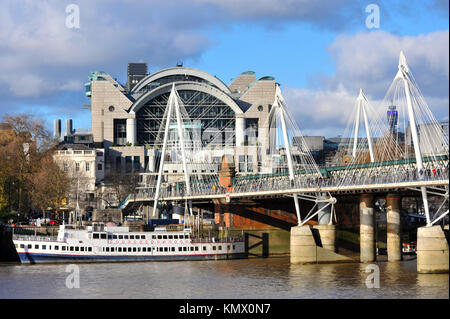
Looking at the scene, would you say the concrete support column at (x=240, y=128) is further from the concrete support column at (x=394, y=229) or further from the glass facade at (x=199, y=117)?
the concrete support column at (x=394, y=229)

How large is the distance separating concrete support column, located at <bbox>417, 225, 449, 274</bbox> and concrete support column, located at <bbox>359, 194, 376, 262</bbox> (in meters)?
18.8

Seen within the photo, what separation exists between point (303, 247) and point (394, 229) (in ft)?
32.8

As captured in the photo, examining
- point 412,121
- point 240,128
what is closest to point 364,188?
point 412,121

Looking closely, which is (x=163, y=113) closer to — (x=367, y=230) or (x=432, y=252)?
(x=367, y=230)

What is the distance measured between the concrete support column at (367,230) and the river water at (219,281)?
2941mm

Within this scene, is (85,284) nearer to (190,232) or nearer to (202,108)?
(190,232)

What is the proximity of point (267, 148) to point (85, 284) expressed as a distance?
100620mm

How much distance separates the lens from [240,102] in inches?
7023

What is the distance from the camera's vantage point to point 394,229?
87.9 metres

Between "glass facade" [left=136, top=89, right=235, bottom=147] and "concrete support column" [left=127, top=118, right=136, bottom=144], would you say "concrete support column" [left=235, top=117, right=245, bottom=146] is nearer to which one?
"glass facade" [left=136, top=89, right=235, bottom=147]

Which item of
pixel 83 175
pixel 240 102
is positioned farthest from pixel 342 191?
pixel 240 102

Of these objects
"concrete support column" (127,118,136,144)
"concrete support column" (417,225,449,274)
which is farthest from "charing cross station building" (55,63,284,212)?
"concrete support column" (417,225,449,274)

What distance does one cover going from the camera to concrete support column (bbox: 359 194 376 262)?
88.5 metres
